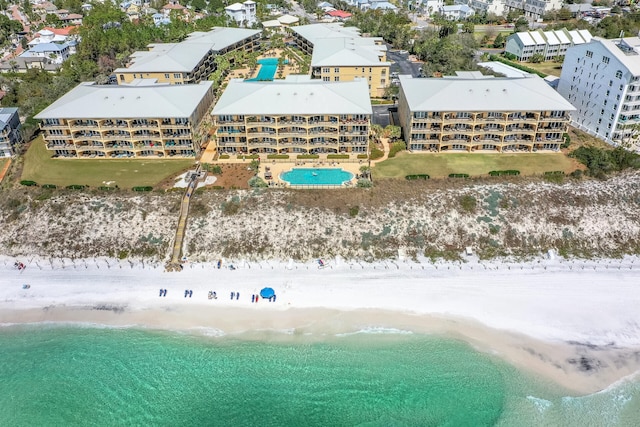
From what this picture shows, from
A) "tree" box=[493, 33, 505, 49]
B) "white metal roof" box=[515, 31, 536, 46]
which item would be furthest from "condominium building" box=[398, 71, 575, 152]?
"tree" box=[493, 33, 505, 49]

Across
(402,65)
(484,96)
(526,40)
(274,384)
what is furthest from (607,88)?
(274,384)

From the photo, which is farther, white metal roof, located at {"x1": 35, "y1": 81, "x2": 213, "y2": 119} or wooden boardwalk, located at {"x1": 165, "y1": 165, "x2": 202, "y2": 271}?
white metal roof, located at {"x1": 35, "y1": 81, "x2": 213, "y2": 119}

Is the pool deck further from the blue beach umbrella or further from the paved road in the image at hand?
the paved road

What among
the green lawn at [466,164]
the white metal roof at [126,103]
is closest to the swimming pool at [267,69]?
the white metal roof at [126,103]

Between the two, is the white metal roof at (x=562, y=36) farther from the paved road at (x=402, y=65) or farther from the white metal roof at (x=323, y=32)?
the white metal roof at (x=323, y=32)

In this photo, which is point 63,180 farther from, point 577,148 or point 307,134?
point 577,148

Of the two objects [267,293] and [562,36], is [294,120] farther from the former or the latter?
[562,36]

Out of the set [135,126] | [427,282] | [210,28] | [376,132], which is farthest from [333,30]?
[427,282]
